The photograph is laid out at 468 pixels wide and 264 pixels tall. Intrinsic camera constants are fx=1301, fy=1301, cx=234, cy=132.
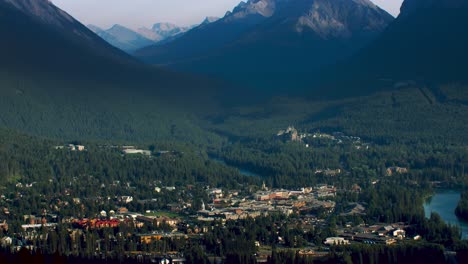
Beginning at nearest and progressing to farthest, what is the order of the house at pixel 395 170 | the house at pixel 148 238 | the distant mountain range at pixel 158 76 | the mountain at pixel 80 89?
the house at pixel 148 238
the house at pixel 395 170
the mountain at pixel 80 89
the distant mountain range at pixel 158 76

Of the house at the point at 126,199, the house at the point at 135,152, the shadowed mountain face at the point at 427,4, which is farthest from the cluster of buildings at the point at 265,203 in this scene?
the shadowed mountain face at the point at 427,4

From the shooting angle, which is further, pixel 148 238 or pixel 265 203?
pixel 265 203

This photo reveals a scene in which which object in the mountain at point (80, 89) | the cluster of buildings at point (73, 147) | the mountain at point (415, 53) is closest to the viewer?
the cluster of buildings at point (73, 147)

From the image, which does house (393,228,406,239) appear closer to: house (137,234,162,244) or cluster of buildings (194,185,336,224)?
cluster of buildings (194,185,336,224)

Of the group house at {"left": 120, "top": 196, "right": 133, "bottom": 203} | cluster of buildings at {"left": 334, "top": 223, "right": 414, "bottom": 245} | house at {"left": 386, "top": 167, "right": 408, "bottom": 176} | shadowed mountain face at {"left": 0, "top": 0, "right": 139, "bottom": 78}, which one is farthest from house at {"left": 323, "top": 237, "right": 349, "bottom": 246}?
shadowed mountain face at {"left": 0, "top": 0, "right": 139, "bottom": 78}

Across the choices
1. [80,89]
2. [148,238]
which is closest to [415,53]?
[80,89]

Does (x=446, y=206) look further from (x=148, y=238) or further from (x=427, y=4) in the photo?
(x=427, y=4)

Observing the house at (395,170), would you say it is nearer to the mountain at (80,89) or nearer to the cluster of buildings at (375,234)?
the cluster of buildings at (375,234)

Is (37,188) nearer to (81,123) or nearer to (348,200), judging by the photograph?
(348,200)
